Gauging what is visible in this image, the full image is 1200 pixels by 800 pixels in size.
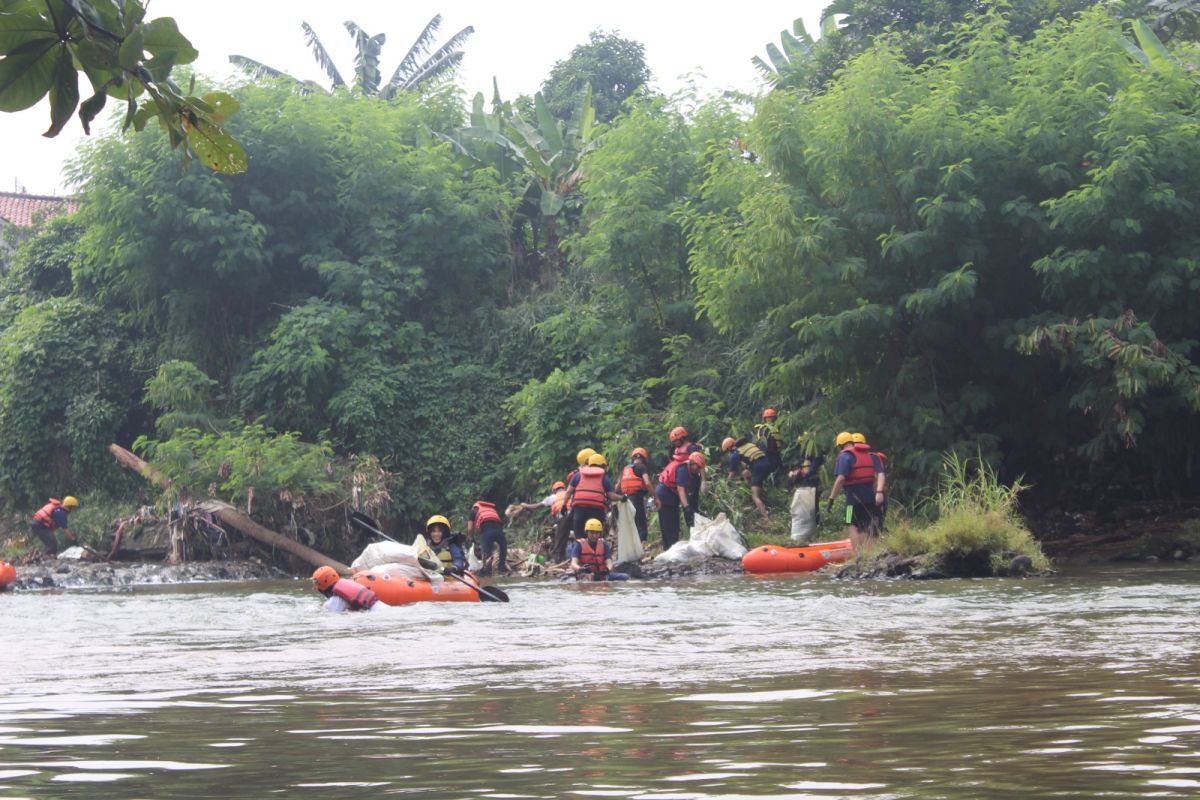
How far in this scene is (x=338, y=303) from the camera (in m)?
28.1

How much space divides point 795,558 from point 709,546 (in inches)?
82.0

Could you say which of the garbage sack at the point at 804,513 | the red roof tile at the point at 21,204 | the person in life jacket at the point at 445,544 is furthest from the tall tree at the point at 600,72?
the person in life jacket at the point at 445,544

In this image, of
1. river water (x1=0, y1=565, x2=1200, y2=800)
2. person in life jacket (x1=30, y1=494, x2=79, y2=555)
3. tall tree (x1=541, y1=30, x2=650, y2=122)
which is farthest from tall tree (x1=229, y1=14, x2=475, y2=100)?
river water (x1=0, y1=565, x2=1200, y2=800)

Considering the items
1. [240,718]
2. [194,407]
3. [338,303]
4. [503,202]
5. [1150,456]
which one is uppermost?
[503,202]

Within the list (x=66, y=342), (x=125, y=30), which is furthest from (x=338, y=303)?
(x=125, y=30)

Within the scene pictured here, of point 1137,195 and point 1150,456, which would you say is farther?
point 1150,456

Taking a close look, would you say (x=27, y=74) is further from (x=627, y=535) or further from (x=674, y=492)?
(x=674, y=492)

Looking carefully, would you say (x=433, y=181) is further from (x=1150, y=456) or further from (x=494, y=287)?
(x=1150, y=456)

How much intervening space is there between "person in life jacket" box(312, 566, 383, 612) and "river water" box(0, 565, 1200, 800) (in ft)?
3.69

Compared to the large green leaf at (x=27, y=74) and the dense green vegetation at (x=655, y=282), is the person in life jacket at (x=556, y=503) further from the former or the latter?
the large green leaf at (x=27, y=74)

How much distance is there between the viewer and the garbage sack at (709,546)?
20.2 metres

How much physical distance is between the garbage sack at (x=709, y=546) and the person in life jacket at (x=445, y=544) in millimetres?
4478

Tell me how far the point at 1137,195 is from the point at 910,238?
281 cm

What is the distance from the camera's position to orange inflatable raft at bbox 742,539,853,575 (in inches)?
719
